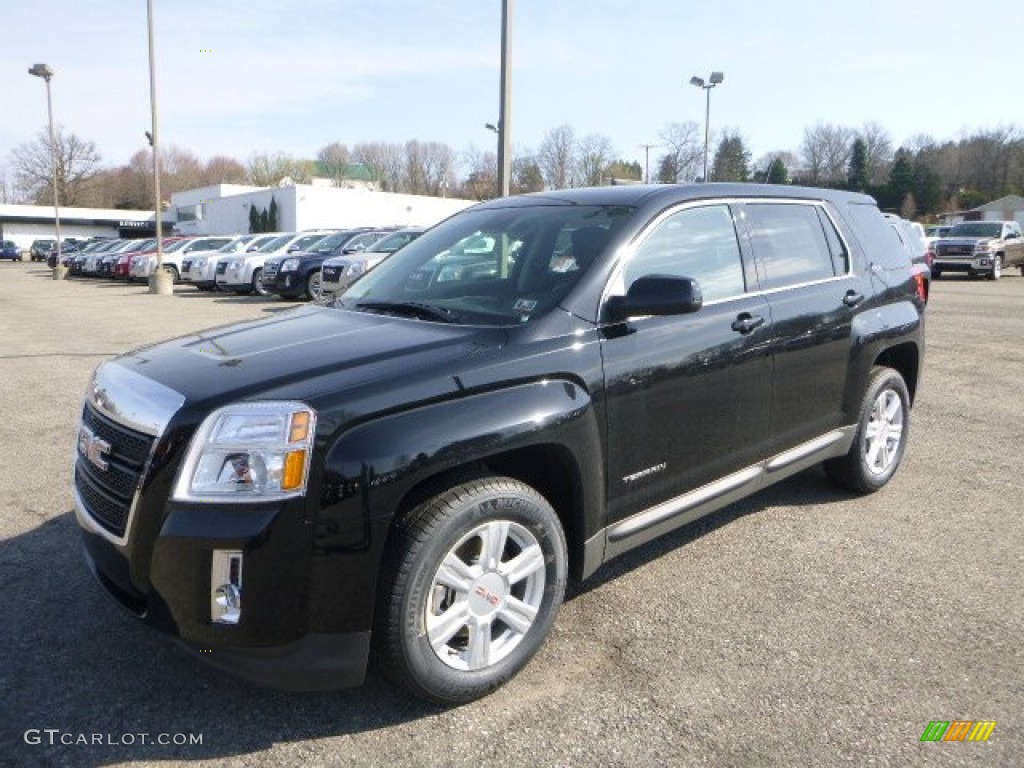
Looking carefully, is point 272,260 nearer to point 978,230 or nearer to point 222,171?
point 978,230

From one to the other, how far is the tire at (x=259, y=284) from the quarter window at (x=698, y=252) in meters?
16.8

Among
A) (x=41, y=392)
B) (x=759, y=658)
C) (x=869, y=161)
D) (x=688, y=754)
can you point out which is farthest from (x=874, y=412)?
(x=869, y=161)

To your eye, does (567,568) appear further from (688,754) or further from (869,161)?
(869,161)

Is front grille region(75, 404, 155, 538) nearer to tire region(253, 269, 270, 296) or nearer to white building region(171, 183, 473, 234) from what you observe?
tire region(253, 269, 270, 296)

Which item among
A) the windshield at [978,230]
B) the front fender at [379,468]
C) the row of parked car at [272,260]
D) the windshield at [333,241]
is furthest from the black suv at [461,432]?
the windshield at [978,230]

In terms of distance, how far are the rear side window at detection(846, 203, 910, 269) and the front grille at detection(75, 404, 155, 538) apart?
4080 millimetres

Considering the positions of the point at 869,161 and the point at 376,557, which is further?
the point at 869,161

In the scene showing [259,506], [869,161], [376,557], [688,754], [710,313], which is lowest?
[688,754]

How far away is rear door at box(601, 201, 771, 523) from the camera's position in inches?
128

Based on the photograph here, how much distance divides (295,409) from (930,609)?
9.20 feet

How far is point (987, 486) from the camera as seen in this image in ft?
16.9

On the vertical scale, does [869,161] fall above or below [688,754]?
above

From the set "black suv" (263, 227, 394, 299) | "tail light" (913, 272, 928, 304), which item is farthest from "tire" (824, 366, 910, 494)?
"black suv" (263, 227, 394, 299)

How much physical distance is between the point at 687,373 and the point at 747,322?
535mm
